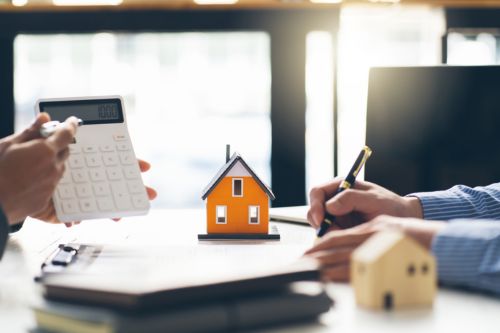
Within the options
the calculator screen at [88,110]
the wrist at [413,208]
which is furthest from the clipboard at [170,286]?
the calculator screen at [88,110]

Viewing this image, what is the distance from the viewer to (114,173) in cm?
117

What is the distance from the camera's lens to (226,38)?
117 inches

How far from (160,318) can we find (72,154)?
59cm

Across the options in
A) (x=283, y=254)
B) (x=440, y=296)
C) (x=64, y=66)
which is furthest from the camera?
(x=64, y=66)

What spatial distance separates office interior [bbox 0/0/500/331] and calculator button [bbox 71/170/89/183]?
1.66 m

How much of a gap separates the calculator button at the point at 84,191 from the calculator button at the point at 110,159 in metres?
0.06

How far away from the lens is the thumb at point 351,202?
105 cm

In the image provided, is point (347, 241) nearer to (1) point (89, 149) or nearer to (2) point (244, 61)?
(1) point (89, 149)

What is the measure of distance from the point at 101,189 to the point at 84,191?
0.03 meters

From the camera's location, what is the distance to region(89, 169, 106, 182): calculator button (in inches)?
45.6

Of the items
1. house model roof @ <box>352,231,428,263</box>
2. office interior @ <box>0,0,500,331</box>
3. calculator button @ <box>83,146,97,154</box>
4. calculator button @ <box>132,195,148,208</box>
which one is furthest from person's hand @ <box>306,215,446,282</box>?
office interior @ <box>0,0,500,331</box>

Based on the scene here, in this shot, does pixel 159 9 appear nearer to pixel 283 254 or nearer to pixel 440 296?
pixel 283 254

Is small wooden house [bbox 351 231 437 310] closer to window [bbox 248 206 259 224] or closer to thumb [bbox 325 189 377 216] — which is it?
thumb [bbox 325 189 377 216]

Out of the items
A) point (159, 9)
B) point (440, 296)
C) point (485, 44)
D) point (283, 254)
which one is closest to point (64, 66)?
point (159, 9)
